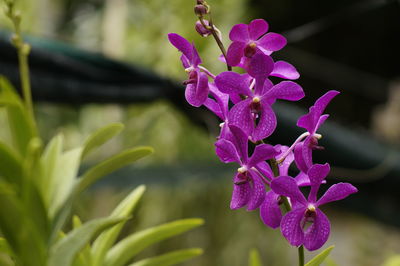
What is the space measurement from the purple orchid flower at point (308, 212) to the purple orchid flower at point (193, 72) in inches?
3.1

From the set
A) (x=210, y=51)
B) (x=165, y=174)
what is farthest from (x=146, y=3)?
(x=165, y=174)

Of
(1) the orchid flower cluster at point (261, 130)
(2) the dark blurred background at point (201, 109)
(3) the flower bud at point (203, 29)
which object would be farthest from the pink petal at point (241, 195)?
(2) the dark blurred background at point (201, 109)

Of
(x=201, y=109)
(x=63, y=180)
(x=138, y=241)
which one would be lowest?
(x=201, y=109)

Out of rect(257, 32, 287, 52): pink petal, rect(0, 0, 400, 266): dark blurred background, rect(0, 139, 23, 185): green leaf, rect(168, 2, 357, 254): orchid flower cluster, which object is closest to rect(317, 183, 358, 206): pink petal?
rect(168, 2, 357, 254): orchid flower cluster

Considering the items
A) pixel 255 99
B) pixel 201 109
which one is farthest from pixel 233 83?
pixel 201 109

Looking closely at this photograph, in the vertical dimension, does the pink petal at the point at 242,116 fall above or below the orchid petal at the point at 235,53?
below

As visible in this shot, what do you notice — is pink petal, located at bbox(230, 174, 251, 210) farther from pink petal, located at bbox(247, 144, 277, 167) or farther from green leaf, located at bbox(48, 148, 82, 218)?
green leaf, located at bbox(48, 148, 82, 218)

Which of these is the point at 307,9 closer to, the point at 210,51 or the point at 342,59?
the point at 342,59

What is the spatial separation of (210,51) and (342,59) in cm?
174

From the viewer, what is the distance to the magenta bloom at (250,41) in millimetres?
342

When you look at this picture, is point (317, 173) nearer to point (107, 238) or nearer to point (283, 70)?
point (283, 70)

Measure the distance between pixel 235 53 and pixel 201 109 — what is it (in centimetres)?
106

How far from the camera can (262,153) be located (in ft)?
1.13

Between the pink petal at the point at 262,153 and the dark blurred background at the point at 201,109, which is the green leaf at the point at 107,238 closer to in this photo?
the pink petal at the point at 262,153
